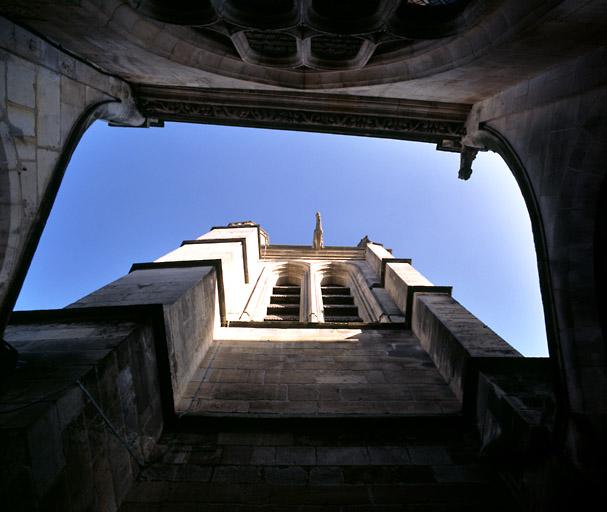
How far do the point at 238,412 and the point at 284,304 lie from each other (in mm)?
10012

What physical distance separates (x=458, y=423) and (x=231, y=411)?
305 centimetres

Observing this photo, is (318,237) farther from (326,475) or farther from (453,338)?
(326,475)

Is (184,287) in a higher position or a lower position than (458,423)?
higher

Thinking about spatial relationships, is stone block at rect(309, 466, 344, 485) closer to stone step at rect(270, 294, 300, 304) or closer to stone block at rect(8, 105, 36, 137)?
stone block at rect(8, 105, 36, 137)

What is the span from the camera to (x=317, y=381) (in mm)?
5695

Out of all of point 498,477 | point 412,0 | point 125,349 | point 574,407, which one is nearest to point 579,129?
point 574,407

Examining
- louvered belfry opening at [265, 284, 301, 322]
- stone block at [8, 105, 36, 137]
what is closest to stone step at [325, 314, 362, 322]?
louvered belfry opening at [265, 284, 301, 322]

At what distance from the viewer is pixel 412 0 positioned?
4.71 meters

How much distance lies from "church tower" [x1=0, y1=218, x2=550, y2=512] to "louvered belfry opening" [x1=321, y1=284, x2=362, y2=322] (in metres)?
5.48

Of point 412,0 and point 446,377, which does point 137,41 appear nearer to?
point 412,0

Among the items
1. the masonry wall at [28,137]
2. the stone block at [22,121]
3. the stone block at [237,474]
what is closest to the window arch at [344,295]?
the stone block at [237,474]

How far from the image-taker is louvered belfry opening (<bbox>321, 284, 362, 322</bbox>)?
12.6 m

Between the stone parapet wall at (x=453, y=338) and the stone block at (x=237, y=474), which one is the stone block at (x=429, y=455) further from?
the stone block at (x=237, y=474)

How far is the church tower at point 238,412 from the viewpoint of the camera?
2916 millimetres
